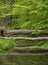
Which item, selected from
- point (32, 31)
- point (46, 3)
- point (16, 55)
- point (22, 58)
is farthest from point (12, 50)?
point (46, 3)

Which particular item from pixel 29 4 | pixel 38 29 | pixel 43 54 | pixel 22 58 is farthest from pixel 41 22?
pixel 22 58

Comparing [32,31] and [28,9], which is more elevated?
[28,9]

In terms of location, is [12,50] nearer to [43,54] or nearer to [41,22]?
[43,54]

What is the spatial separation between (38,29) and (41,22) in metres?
0.44

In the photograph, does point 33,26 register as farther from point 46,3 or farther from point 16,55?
point 16,55

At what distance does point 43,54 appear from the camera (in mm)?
12438

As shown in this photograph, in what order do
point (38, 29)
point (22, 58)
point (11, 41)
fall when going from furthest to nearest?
point (38, 29)
point (11, 41)
point (22, 58)

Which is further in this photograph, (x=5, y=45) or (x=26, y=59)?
(x=5, y=45)

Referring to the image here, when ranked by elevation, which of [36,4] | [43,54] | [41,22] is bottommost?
[43,54]

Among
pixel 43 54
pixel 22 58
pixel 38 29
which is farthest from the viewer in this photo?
pixel 38 29

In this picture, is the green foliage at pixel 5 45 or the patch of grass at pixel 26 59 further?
the green foliage at pixel 5 45

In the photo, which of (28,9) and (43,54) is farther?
(28,9)

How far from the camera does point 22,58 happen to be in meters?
11.4

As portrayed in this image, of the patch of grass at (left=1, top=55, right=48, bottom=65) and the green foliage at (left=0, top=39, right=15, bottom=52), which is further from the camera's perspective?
the green foliage at (left=0, top=39, right=15, bottom=52)
